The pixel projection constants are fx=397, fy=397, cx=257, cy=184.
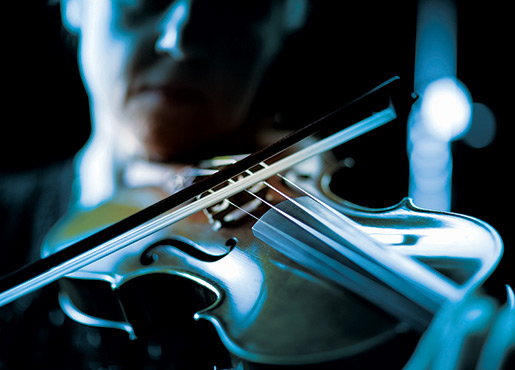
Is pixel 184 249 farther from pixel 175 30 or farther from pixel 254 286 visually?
pixel 175 30

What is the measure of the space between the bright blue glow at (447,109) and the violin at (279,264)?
340mm

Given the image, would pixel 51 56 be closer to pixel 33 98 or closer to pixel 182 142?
pixel 33 98

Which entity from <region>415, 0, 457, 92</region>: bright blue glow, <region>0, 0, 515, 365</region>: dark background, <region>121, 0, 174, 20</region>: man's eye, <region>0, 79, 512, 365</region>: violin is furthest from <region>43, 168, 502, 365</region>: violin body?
<region>121, 0, 174, 20</region>: man's eye

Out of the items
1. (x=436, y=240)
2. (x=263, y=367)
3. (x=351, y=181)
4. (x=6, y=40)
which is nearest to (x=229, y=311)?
(x=263, y=367)

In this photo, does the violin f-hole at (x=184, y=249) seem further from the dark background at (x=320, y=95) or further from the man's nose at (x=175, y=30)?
the man's nose at (x=175, y=30)

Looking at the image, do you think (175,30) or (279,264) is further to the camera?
(175,30)

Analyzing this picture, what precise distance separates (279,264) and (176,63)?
621 millimetres

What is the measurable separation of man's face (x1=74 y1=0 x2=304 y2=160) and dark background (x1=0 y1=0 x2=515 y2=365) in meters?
0.05

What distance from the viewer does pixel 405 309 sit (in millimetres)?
367

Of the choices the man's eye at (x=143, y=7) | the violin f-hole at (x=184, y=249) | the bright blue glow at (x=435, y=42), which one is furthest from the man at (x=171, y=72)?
the violin f-hole at (x=184, y=249)

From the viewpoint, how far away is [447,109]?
0.82 m

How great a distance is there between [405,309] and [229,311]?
175 mm

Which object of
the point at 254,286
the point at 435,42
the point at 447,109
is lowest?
the point at 254,286

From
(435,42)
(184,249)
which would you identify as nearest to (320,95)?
(435,42)
